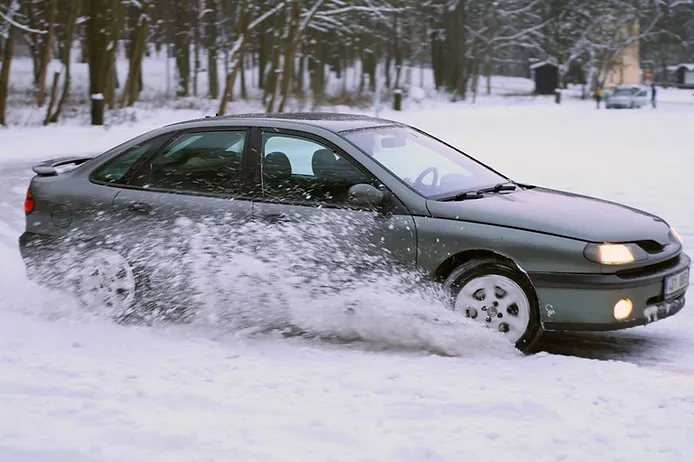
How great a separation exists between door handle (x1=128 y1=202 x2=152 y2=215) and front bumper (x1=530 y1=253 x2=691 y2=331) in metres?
2.60

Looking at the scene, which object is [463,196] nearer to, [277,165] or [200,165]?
[277,165]

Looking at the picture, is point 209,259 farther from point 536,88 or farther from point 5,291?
point 536,88

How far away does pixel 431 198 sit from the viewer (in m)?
6.11

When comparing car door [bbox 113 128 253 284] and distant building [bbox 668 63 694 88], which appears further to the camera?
distant building [bbox 668 63 694 88]

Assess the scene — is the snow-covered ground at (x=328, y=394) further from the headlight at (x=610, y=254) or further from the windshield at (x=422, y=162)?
the windshield at (x=422, y=162)

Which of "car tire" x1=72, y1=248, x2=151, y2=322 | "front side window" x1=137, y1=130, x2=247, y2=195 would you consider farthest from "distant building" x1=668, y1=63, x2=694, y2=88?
"car tire" x1=72, y1=248, x2=151, y2=322

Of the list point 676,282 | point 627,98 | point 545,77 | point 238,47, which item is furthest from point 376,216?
point 545,77

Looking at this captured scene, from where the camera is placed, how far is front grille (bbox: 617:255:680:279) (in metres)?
5.72

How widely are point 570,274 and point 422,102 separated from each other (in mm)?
47087

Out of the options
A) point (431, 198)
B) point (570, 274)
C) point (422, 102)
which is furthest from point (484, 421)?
point (422, 102)

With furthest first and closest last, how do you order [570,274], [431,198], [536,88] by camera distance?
[536,88] → [431,198] → [570,274]

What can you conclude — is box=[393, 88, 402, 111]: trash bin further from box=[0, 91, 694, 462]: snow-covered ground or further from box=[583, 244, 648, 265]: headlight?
box=[583, 244, 648, 265]: headlight

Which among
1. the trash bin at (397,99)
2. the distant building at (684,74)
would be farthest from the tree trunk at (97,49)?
the distant building at (684,74)

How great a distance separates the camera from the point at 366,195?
601cm
